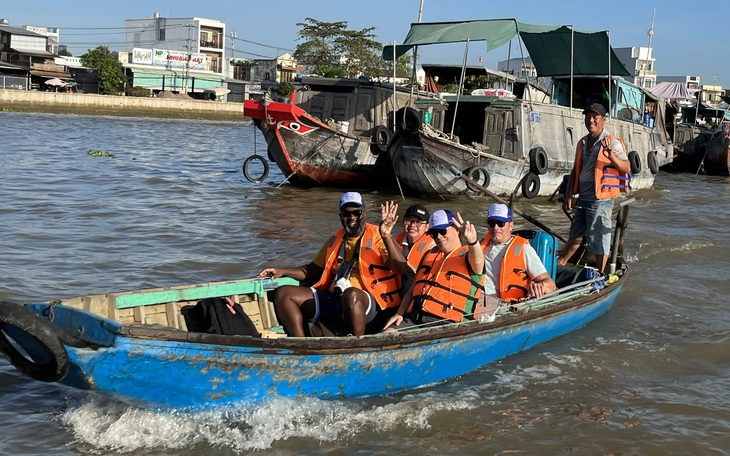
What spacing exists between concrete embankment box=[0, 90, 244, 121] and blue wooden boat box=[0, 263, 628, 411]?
46.6 meters

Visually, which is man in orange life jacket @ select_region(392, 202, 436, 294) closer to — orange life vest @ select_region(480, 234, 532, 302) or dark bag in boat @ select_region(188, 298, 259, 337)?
orange life vest @ select_region(480, 234, 532, 302)

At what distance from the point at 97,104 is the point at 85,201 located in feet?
131

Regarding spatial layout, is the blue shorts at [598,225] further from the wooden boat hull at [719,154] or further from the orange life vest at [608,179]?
the wooden boat hull at [719,154]

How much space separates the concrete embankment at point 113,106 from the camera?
49197mm

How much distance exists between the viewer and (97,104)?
5331cm

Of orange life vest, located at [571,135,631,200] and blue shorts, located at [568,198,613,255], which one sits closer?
orange life vest, located at [571,135,631,200]

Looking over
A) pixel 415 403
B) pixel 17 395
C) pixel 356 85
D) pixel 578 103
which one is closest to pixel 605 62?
pixel 578 103

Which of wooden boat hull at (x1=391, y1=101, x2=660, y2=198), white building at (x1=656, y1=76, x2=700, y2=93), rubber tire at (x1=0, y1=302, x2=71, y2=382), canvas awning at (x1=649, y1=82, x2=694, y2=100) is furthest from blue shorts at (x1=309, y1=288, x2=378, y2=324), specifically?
white building at (x1=656, y1=76, x2=700, y2=93)

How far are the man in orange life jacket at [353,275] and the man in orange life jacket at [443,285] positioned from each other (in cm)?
21

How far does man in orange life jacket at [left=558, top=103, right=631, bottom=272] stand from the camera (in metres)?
8.56

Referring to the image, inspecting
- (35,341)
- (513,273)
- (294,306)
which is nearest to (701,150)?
(513,273)

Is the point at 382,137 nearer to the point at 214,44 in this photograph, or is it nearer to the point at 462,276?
the point at 462,276

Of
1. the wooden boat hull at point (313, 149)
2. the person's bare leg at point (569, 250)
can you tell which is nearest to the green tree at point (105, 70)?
the wooden boat hull at point (313, 149)

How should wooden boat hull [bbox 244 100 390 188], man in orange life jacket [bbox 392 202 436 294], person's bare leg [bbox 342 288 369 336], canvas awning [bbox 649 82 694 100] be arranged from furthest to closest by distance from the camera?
1. canvas awning [bbox 649 82 694 100]
2. wooden boat hull [bbox 244 100 390 188]
3. man in orange life jacket [bbox 392 202 436 294]
4. person's bare leg [bbox 342 288 369 336]
